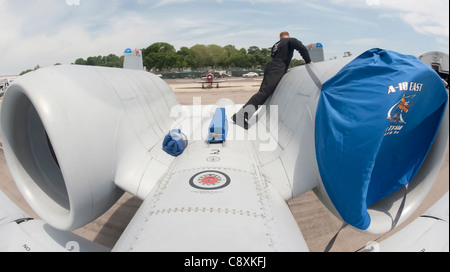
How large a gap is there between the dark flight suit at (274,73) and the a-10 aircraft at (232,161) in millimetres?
579

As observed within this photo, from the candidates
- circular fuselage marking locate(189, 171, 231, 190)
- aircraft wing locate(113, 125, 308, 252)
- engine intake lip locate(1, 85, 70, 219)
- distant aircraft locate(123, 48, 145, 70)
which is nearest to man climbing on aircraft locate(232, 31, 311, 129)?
aircraft wing locate(113, 125, 308, 252)

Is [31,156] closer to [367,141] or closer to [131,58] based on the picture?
[367,141]

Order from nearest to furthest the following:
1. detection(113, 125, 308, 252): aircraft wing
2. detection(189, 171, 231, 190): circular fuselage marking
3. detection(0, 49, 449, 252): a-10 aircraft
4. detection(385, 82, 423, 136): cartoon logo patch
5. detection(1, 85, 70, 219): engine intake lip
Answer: detection(113, 125, 308, 252): aircraft wing → detection(0, 49, 449, 252): a-10 aircraft → detection(385, 82, 423, 136): cartoon logo patch → detection(189, 171, 231, 190): circular fuselage marking → detection(1, 85, 70, 219): engine intake lip

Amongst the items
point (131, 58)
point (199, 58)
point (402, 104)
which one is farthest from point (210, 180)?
point (199, 58)

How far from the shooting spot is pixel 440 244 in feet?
8.84

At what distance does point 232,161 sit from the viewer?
2.83 m

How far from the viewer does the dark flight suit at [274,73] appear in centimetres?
406

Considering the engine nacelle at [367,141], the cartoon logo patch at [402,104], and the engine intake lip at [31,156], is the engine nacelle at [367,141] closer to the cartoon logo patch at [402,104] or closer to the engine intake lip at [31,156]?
the cartoon logo patch at [402,104]

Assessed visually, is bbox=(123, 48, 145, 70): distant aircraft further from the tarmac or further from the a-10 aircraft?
the tarmac

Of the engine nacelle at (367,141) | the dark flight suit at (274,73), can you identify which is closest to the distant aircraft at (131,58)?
the dark flight suit at (274,73)

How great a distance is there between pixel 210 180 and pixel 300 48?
2913 millimetres

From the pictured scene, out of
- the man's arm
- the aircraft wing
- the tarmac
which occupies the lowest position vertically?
the tarmac

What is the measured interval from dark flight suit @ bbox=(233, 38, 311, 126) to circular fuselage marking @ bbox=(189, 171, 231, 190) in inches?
78.6

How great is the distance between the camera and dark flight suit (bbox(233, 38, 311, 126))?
406cm
